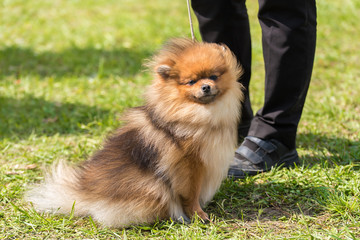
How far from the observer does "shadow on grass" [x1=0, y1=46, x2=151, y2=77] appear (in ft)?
17.1

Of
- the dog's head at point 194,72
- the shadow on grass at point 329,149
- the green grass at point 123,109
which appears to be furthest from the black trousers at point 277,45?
the dog's head at point 194,72

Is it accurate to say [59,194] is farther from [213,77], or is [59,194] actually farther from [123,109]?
[123,109]

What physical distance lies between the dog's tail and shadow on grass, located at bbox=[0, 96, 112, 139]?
113 cm

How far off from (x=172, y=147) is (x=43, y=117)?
2221 mm

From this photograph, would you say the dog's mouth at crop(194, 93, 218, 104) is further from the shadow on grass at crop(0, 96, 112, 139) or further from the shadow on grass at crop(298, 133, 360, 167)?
the shadow on grass at crop(0, 96, 112, 139)

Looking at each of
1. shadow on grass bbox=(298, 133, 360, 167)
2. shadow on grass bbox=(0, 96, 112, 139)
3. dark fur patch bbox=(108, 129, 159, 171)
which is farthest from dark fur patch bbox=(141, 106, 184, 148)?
shadow on grass bbox=(0, 96, 112, 139)

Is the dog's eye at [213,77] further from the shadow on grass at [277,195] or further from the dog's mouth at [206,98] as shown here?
the shadow on grass at [277,195]

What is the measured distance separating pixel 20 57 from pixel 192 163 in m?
4.20

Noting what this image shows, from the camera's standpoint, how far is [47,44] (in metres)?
6.20

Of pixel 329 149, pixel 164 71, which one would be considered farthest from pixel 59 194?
pixel 329 149

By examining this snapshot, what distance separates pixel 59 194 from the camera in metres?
2.58

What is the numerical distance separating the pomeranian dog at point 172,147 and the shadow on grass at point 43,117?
145cm

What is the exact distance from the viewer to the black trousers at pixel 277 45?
271 cm

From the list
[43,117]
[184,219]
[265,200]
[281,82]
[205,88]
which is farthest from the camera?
[43,117]
